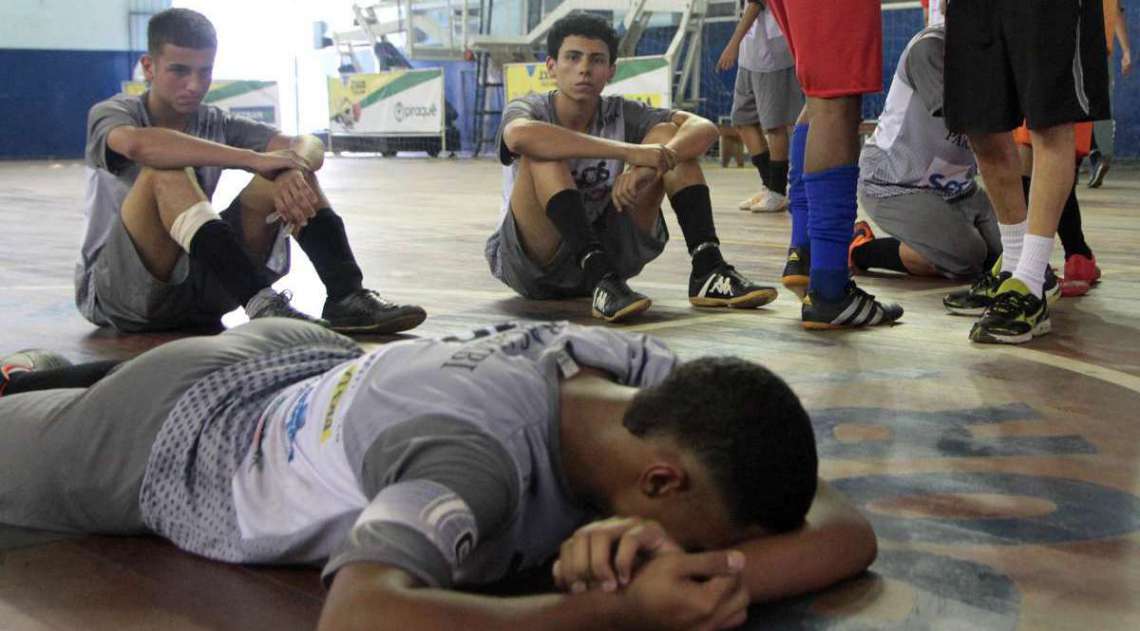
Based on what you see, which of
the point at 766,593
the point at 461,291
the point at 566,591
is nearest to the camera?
the point at 566,591

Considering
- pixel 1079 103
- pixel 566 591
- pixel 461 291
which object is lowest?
pixel 461 291

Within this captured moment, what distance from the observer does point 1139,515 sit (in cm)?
159

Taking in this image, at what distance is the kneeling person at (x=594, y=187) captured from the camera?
3.32 m

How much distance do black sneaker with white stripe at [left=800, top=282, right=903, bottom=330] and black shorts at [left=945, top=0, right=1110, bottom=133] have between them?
0.47 m

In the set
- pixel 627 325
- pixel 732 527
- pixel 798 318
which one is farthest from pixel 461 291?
pixel 732 527

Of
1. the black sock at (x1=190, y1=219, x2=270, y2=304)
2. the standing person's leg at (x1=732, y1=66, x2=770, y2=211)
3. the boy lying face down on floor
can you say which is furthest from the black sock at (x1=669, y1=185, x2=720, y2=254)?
the standing person's leg at (x1=732, y1=66, x2=770, y2=211)

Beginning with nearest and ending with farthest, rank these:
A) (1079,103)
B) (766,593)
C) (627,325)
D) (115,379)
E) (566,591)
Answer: (566,591) < (766,593) < (115,379) < (1079,103) < (627,325)

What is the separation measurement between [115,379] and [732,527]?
81 cm

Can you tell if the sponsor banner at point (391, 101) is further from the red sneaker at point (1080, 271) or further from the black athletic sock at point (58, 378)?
the black athletic sock at point (58, 378)

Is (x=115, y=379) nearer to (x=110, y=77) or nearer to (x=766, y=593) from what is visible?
(x=766, y=593)

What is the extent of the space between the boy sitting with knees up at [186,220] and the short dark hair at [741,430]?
1.85 m

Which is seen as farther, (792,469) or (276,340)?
(276,340)

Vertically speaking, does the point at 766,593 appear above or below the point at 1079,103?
below

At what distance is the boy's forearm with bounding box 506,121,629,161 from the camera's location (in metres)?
3.29
